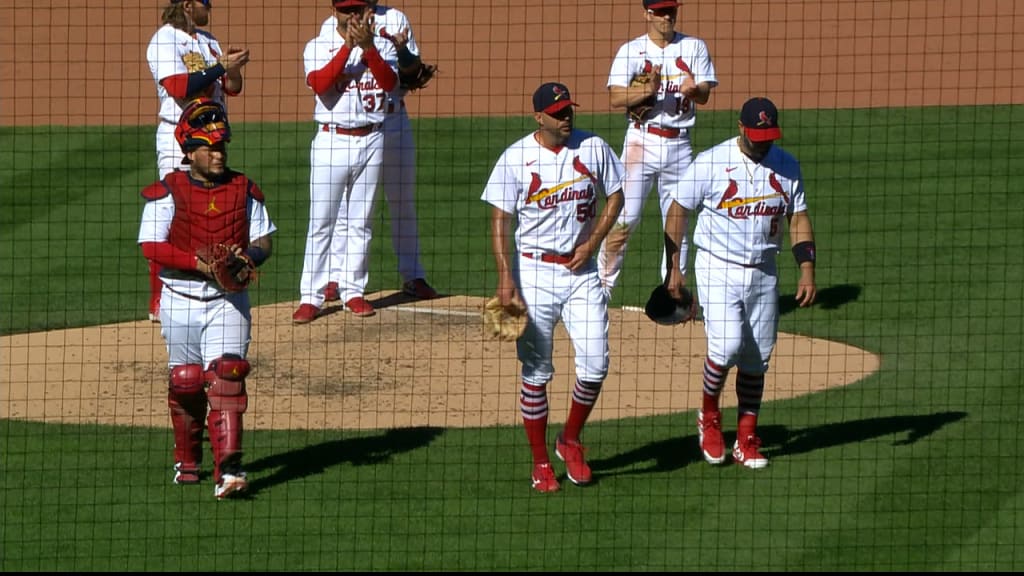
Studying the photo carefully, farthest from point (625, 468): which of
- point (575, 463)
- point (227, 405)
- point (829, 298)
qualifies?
point (829, 298)

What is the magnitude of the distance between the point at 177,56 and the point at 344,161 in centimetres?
136

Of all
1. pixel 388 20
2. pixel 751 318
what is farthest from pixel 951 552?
pixel 388 20

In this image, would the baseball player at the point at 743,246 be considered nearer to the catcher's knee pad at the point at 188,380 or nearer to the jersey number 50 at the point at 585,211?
the jersey number 50 at the point at 585,211

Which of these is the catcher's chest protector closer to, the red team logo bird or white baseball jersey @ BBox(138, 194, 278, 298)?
white baseball jersey @ BBox(138, 194, 278, 298)

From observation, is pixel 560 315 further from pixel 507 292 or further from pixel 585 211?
pixel 585 211

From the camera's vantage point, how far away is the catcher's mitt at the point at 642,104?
1092cm

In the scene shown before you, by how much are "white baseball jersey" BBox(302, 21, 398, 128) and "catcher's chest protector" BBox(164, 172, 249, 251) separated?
3.01 metres

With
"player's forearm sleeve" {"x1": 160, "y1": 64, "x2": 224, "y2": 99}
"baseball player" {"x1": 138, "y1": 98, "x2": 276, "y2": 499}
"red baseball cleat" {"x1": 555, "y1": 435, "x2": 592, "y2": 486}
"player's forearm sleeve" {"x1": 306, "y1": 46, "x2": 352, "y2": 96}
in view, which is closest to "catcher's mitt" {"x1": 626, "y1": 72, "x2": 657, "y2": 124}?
"player's forearm sleeve" {"x1": 306, "y1": 46, "x2": 352, "y2": 96}

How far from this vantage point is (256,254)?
833 centimetres

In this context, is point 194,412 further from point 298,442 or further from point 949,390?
point 949,390

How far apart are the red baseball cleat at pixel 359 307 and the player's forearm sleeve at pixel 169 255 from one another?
3337 millimetres

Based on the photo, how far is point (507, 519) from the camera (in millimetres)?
8156

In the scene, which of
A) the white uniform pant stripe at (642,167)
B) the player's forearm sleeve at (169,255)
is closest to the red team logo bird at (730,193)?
the player's forearm sleeve at (169,255)

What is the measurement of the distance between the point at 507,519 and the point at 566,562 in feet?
1.86
